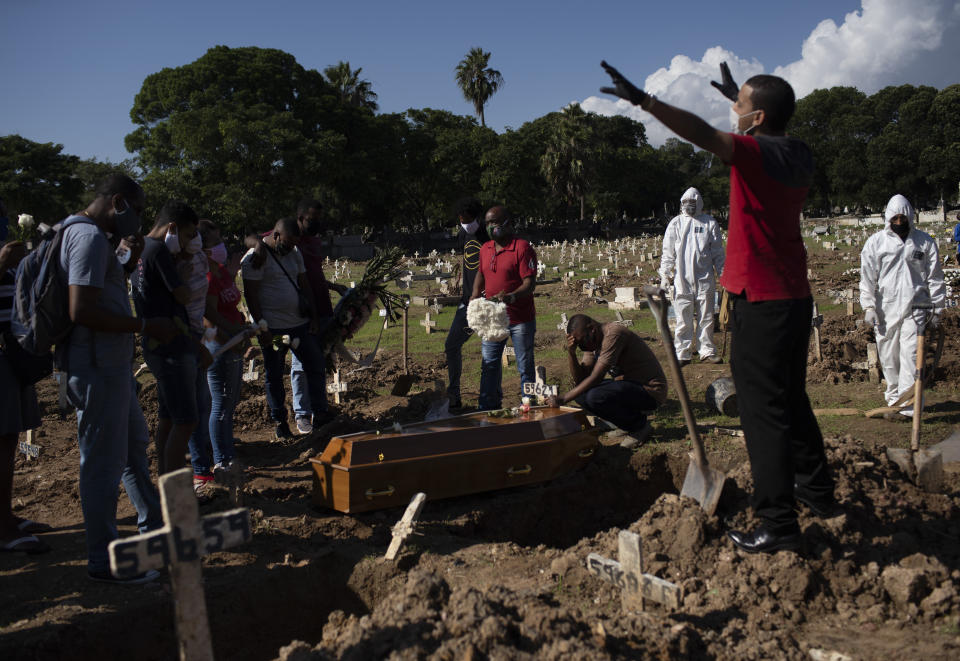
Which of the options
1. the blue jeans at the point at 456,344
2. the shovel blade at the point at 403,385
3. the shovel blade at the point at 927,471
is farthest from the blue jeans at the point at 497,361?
the shovel blade at the point at 927,471

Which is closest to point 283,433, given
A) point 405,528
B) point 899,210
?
point 405,528

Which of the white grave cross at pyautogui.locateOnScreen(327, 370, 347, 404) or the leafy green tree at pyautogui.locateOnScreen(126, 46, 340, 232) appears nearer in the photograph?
the white grave cross at pyautogui.locateOnScreen(327, 370, 347, 404)

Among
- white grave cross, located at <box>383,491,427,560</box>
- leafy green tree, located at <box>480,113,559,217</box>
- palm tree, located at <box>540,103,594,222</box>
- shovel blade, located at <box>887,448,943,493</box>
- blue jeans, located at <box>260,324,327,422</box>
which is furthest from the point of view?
palm tree, located at <box>540,103,594,222</box>

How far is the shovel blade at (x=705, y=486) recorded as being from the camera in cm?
406

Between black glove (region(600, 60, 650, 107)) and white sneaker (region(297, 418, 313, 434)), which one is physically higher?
black glove (region(600, 60, 650, 107))

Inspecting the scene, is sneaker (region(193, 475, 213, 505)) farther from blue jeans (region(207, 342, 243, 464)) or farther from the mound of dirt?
the mound of dirt

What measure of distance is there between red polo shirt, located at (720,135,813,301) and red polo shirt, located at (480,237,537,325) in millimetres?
3419

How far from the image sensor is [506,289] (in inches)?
276

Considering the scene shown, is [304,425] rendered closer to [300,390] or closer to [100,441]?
[300,390]

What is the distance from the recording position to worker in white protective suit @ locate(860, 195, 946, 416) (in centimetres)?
671

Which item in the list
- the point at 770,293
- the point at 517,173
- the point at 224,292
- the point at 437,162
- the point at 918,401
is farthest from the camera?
the point at 517,173

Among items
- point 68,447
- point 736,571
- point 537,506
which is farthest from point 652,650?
point 68,447

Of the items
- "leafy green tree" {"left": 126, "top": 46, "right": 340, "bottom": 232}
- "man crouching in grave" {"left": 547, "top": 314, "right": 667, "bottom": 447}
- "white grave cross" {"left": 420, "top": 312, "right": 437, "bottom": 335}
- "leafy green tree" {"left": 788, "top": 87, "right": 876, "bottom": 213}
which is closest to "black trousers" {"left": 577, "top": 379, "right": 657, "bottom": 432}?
"man crouching in grave" {"left": 547, "top": 314, "right": 667, "bottom": 447}

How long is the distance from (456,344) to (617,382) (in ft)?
6.12
